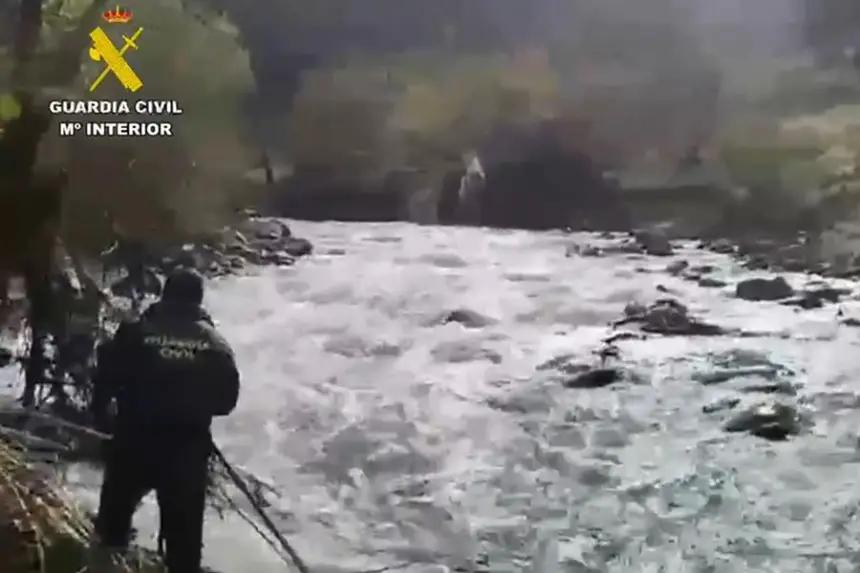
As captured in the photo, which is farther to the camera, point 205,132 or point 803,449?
point 205,132

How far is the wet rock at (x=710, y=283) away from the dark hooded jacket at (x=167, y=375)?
66cm

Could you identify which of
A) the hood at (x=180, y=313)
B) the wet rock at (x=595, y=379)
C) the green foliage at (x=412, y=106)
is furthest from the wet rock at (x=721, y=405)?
the hood at (x=180, y=313)

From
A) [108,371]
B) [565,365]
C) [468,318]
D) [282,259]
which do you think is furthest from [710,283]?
[108,371]

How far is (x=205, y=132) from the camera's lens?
1393mm

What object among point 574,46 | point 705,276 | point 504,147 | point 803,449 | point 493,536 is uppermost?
point 574,46

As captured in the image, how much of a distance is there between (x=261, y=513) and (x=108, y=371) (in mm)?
296

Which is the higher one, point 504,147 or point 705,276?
point 504,147

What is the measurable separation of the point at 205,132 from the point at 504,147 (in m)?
0.43

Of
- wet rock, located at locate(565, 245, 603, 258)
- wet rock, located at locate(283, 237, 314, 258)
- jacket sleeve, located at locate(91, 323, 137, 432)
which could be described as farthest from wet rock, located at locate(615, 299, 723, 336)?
jacket sleeve, located at locate(91, 323, 137, 432)

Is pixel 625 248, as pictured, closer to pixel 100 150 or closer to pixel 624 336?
pixel 624 336

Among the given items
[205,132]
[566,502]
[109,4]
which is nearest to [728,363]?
[566,502]

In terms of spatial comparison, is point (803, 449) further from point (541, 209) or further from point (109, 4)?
point (109, 4)

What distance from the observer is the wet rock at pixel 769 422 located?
50.4 inches

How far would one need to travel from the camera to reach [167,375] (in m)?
1.36
